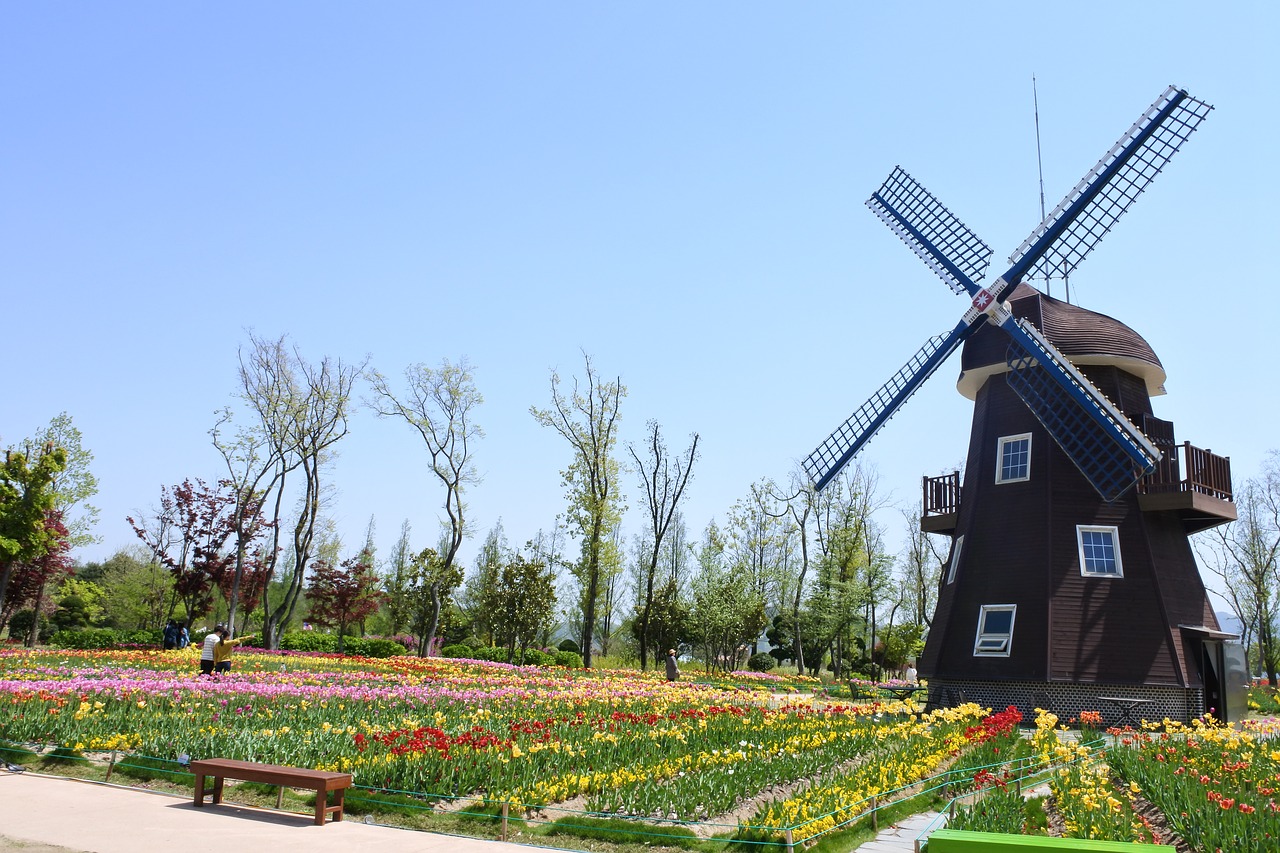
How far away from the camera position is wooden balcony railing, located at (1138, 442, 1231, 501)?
1964 centimetres

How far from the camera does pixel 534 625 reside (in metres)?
35.5

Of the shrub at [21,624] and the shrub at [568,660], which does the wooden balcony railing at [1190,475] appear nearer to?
the shrub at [568,660]

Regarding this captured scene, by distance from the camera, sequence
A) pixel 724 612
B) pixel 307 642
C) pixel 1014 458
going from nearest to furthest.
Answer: pixel 1014 458 → pixel 307 642 → pixel 724 612

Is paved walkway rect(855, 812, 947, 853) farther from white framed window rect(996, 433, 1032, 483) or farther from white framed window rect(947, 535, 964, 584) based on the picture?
white framed window rect(996, 433, 1032, 483)

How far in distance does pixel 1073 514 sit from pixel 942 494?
405 centimetres

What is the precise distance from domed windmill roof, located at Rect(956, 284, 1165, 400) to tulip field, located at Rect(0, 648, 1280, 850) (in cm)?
912

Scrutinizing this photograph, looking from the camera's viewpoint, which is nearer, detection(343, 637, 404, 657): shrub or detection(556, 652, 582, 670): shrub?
detection(343, 637, 404, 657): shrub

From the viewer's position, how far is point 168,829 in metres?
7.39

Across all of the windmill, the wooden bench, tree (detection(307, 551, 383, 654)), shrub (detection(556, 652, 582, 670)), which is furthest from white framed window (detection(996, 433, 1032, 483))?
tree (detection(307, 551, 383, 654))

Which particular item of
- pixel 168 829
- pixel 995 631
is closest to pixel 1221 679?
pixel 995 631

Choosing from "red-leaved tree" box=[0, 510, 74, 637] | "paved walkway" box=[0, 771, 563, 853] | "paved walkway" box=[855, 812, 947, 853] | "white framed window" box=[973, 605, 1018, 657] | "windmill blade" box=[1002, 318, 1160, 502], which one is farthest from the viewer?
"red-leaved tree" box=[0, 510, 74, 637]

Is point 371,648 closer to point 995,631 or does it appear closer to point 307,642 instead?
point 307,642

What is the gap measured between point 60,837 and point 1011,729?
41.2 ft

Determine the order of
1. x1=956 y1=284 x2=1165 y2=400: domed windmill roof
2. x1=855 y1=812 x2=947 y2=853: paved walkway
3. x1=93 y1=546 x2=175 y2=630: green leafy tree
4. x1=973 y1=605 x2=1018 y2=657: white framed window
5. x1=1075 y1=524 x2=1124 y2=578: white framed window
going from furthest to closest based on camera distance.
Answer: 1. x1=93 y1=546 x2=175 y2=630: green leafy tree
2. x1=956 y1=284 x2=1165 y2=400: domed windmill roof
3. x1=973 y1=605 x2=1018 y2=657: white framed window
4. x1=1075 y1=524 x2=1124 y2=578: white framed window
5. x1=855 y1=812 x2=947 y2=853: paved walkway
